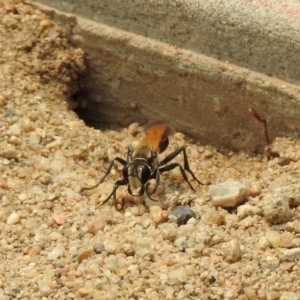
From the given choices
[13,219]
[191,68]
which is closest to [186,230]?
[13,219]

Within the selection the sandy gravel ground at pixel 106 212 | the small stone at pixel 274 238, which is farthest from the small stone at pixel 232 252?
the small stone at pixel 274 238

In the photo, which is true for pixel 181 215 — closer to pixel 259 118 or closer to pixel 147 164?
pixel 147 164

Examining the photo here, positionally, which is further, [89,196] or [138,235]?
[89,196]

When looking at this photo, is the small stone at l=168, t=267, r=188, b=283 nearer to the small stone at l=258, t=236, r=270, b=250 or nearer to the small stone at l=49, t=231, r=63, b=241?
the small stone at l=258, t=236, r=270, b=250

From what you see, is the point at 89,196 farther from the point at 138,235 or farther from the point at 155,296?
the point at 155,296

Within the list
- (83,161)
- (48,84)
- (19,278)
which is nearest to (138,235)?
(19,278)

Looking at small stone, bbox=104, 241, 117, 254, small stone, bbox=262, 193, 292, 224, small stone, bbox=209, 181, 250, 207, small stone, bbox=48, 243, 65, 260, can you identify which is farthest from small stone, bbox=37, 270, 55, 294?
small stone, bbox=262, 193, 292, 224

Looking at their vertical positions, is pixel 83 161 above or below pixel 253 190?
below

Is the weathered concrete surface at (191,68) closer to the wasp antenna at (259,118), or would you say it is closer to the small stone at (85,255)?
the wasp antenna at (259,118)
